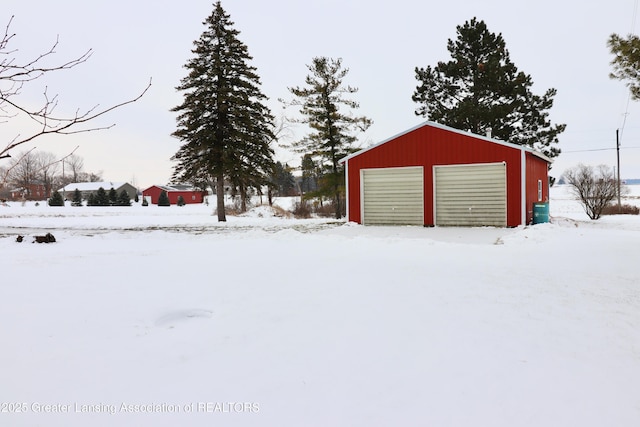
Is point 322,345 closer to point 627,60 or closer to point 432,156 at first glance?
point 627,60

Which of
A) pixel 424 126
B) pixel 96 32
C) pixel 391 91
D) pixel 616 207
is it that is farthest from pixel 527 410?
pixel 616 207

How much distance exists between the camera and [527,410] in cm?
222

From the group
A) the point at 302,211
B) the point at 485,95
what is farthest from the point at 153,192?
the point at 485,95

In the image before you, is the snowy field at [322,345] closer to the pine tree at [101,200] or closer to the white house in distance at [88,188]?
the pine tree at [101,200]

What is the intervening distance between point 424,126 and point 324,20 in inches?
215

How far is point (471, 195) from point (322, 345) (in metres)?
12.0

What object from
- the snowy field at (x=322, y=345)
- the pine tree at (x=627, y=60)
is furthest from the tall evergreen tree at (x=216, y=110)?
the pine tree at (x=627, y=60)

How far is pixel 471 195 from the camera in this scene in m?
13.6

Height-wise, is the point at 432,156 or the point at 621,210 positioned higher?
the point at 432,156

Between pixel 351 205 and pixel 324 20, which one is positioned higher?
pixel 324 20

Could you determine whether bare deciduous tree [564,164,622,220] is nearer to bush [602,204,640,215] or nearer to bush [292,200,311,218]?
bush [602,204,640,215]

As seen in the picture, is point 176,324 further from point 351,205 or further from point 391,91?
point 391,91

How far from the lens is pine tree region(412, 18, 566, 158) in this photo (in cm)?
2259

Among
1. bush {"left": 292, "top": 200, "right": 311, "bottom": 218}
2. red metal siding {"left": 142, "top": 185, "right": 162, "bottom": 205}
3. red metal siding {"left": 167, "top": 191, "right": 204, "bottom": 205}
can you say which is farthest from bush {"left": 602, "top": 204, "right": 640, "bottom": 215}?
red metal siding {"left": 142, "top": 185, "right": 162, "bottom": 205}
